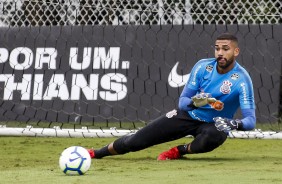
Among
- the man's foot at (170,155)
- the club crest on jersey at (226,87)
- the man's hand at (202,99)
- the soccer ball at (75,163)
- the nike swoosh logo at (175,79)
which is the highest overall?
the nike swoosh logo at (175,79)

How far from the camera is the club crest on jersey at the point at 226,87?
33.7ft

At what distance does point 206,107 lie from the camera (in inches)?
409

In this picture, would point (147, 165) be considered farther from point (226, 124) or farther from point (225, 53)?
point (225, 53)

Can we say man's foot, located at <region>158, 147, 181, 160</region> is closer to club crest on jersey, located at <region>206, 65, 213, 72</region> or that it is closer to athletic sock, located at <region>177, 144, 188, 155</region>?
athletic sock, located at <region>177, 144, 188, 155</region>

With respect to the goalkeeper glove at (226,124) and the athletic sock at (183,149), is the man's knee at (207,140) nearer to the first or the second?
the athletic sock at (183,149)

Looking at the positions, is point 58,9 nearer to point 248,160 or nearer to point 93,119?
point 93,119

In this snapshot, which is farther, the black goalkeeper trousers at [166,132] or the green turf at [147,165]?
the black goalkeeper trousers at [166,132]

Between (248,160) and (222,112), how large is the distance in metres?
0.67

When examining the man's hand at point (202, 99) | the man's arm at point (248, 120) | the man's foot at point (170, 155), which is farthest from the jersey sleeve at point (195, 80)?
the man's foot at point (170, 155)

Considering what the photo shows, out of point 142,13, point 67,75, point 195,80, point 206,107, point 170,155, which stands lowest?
point 170,155

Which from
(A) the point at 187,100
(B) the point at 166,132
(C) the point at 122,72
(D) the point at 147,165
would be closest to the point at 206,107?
(A) the point at 187,100

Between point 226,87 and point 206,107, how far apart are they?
0.34 metres

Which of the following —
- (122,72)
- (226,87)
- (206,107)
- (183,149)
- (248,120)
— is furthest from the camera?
(122,72)

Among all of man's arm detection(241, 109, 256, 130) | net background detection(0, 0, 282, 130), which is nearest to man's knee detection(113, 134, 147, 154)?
man's arm detection(241, 109, 256, 130)
